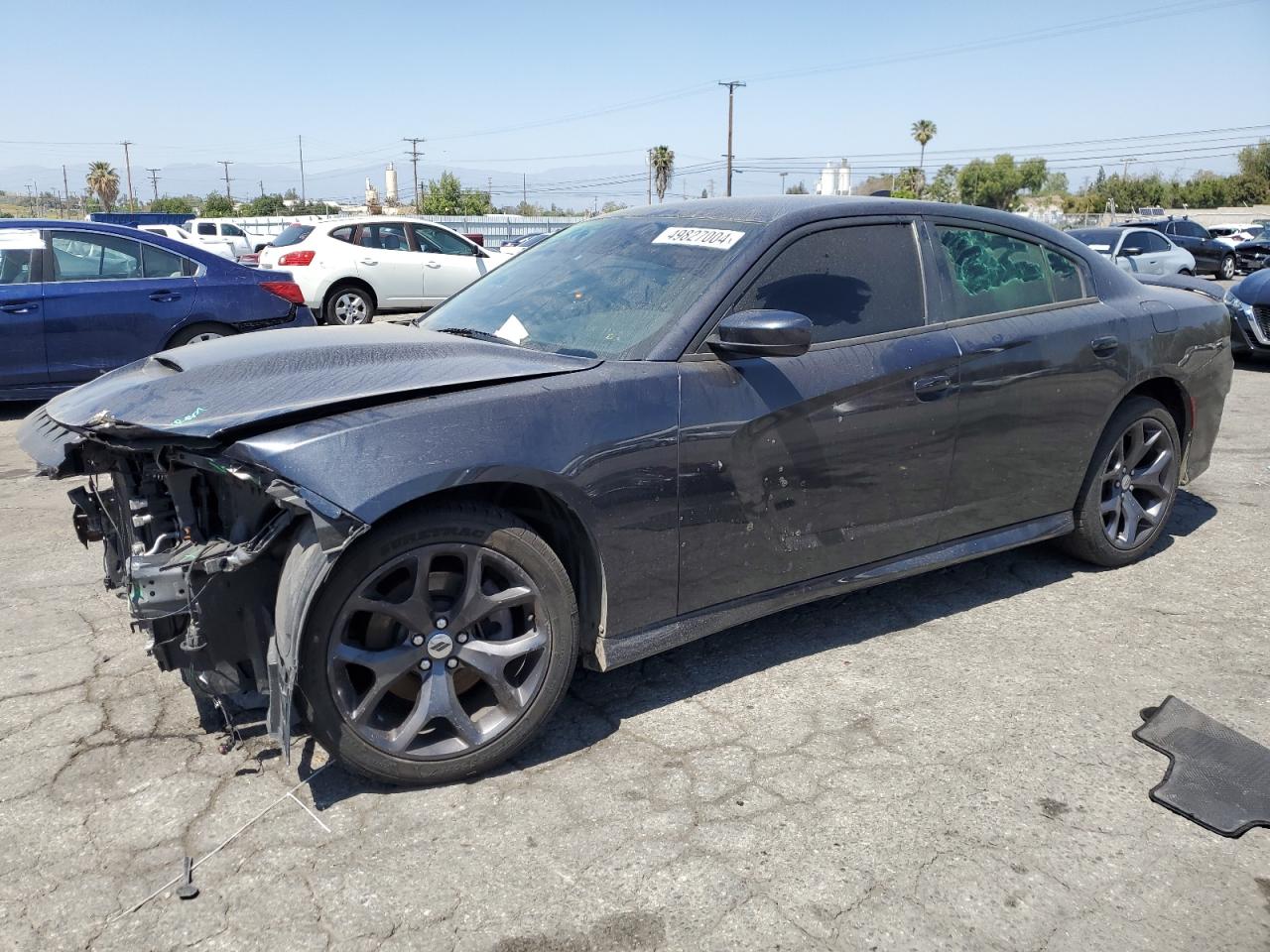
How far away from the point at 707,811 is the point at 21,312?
700 cm

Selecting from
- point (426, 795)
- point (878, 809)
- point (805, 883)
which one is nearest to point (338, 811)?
point (426, 795)

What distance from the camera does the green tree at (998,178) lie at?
3469 inches

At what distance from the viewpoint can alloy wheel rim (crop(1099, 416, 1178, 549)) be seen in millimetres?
4520

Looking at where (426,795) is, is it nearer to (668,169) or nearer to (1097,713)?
(1097,713)

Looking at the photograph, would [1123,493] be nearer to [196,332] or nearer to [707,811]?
[707,811]

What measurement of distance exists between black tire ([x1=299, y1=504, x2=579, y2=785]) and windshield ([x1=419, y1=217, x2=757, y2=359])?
781 millimetres

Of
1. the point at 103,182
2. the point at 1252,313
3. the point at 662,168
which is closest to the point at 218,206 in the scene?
the point at 103,182

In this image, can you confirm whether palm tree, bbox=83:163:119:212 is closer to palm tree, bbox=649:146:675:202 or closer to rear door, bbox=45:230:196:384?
palm tree, bbox=649:146:675:202

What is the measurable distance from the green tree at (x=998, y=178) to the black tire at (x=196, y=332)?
88.2 m

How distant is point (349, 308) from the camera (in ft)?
45.2

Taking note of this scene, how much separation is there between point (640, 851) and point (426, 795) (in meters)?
0.66

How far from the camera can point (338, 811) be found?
270cm

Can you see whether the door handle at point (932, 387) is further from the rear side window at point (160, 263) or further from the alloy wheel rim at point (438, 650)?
the rear side window at point (160, 263)

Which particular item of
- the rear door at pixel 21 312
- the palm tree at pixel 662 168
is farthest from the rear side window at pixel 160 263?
the palm tree at pixel 662 168
